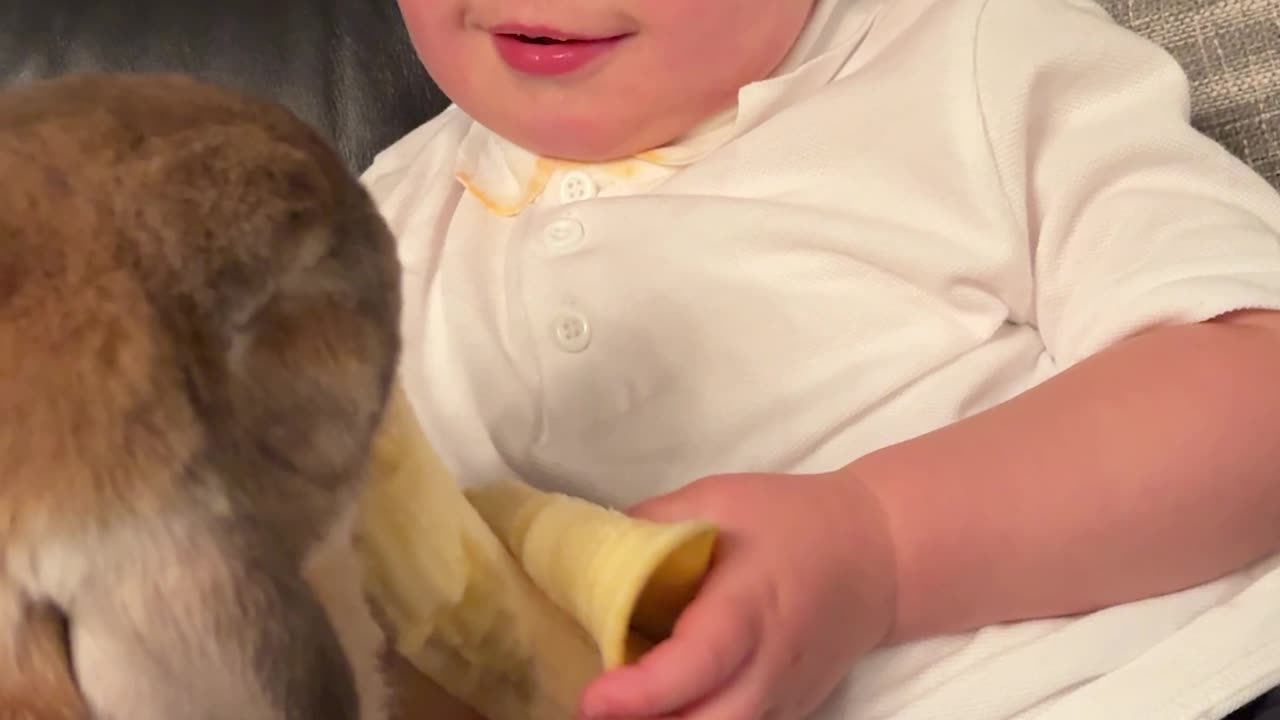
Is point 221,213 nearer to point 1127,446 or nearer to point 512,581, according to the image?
point 512,581

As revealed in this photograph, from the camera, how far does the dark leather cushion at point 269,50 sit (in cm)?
101

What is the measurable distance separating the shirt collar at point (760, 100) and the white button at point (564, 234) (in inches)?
1.7

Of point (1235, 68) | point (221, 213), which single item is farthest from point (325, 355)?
point (1235, 68)

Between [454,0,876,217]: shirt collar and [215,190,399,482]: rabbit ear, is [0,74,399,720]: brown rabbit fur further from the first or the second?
[454,0,876,217]: shirt collar

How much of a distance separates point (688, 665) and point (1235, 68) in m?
0.53

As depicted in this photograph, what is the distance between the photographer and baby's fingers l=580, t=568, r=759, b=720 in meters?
0.42

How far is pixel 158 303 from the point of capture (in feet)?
1.00

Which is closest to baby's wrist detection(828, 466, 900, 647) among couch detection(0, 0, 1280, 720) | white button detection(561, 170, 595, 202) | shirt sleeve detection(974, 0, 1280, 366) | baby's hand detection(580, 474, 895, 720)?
baby's hand detection(580, 474, 895, 720)

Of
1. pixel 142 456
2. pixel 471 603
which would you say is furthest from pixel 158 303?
pixel 471 603

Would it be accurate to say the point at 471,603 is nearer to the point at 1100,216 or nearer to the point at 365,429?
the point at 365,429

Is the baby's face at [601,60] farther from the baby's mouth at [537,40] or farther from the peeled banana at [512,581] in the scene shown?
the peeled banana at [512,581]

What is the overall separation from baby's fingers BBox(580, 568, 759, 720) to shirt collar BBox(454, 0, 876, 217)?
0.33 m

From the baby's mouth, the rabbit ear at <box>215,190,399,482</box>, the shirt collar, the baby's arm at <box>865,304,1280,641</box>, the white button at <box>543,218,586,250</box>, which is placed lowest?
the baby's arm at <box>865,304,1280,641</box>

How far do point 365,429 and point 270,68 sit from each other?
729 mm
